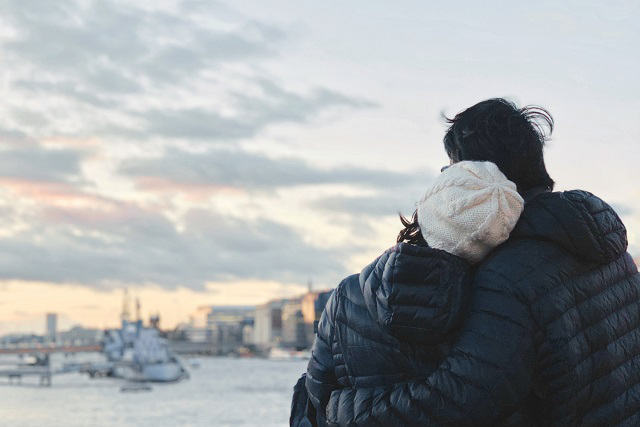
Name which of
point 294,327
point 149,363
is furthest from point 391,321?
point 294,327

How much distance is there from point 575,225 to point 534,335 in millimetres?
240

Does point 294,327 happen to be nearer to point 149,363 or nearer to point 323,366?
point 149,363

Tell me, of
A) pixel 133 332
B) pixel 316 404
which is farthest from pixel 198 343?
pixel 316 404

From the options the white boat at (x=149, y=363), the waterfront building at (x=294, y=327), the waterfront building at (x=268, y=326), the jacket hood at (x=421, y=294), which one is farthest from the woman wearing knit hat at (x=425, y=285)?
the waterfront building at (x=268, y=326)

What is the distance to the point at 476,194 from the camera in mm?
2207

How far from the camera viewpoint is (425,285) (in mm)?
2166

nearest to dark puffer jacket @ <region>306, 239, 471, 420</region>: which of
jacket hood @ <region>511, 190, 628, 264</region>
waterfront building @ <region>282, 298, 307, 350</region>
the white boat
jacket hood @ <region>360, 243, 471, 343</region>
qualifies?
jacket hood @ <region>360, 243, 471, 343</region>

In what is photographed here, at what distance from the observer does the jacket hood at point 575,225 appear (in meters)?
2.24

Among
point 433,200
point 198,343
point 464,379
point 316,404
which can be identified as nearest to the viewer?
point 464,379

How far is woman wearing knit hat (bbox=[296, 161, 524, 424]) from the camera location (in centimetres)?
216

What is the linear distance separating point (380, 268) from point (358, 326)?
13 cm

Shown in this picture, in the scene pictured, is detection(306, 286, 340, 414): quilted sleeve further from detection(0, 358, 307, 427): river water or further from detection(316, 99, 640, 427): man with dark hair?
detection(0, 358, 307, 427): river water

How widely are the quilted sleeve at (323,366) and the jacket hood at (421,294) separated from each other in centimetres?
21

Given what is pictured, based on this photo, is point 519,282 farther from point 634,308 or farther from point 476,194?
point 634,308
